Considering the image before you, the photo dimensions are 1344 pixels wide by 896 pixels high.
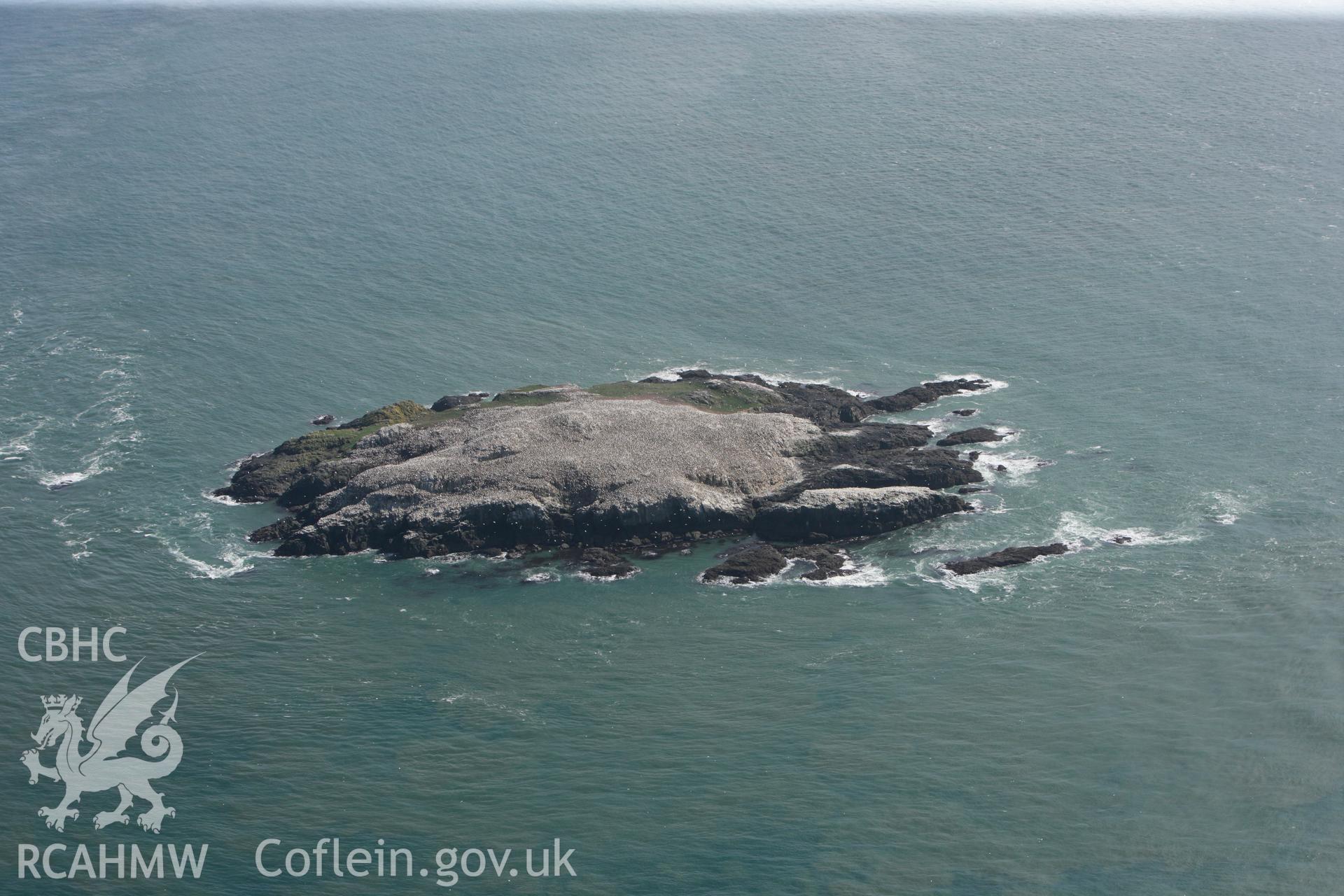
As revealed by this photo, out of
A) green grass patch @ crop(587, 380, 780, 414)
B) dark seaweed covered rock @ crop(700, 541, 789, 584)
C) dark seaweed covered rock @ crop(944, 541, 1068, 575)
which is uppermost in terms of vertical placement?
green grass patch @ crop(587, 380, 780, 414)

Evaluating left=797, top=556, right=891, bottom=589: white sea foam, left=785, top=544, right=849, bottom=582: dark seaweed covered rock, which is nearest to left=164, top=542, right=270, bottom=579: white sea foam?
left=785, top=544, right=849, bottom=582: dark seaweed covered rock

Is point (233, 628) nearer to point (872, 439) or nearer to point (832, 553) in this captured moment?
point (832, 553)

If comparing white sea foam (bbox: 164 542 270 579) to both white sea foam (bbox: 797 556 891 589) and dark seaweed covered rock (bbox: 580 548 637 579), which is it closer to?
dark seaweed covered rock (bbox: 580 548 637 579)

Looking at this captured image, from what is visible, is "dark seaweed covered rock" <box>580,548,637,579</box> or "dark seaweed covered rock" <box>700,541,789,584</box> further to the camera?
"dark seaweed covered rock" <box>580,548,637,579</box>

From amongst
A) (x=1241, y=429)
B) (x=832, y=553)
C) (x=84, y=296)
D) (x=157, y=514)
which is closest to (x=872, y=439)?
(x=832, y=553)

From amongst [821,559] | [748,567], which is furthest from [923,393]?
[748,567]

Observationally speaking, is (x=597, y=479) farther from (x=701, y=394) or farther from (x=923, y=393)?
(x=923, y=393)
